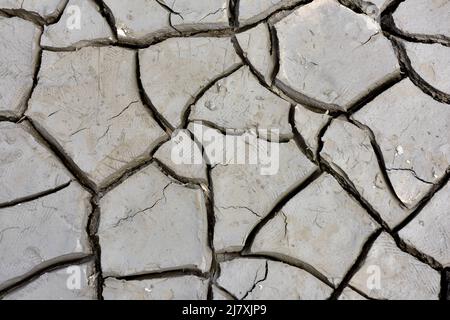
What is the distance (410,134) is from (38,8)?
5.09 feet

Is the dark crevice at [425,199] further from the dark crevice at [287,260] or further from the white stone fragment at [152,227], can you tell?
the white stone fragment at [152,227]

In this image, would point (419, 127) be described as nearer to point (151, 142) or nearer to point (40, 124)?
point (151, 142)

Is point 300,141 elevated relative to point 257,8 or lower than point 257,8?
lower

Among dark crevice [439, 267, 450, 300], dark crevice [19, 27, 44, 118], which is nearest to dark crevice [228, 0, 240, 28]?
dark crevice [19, 27, 44, 118]

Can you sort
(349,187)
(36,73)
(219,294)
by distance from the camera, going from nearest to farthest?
(219,294)
(349,187)
(36,73)

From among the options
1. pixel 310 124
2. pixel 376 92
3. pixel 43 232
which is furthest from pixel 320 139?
pixel 43 232

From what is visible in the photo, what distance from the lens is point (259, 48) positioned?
97.3 inches

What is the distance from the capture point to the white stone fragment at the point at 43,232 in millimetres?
2262

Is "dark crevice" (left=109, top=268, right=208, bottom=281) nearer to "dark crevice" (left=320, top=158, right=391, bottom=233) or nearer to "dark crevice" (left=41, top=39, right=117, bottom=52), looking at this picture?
"dark crevice" (left=320, top=158, right=391, bottom=233)

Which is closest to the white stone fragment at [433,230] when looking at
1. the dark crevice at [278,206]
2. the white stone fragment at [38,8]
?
the dark crevice at [278,206]

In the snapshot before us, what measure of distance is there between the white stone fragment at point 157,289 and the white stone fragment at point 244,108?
0.60 metres

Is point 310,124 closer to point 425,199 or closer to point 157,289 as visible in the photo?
point 425,199

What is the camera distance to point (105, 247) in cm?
227

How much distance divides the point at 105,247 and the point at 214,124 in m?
0.61
